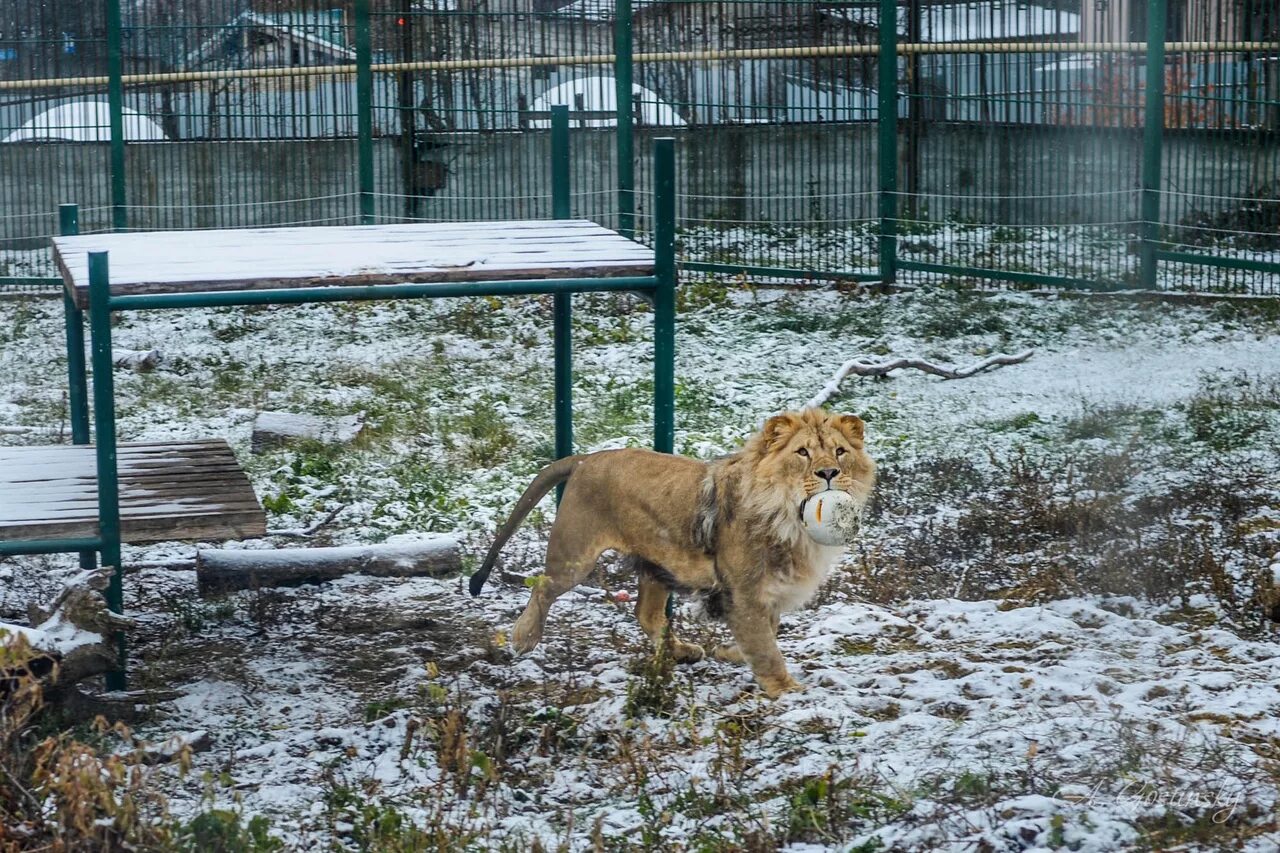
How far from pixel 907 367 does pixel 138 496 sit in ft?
18.4

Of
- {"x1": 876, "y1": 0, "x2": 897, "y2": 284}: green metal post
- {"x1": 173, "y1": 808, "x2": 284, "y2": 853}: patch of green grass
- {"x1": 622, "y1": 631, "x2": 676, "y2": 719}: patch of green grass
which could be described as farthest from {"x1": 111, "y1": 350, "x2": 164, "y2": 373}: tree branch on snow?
{"x1": 173, "y1": 808, "x2": 284, "y2": 853}: patch of green grass

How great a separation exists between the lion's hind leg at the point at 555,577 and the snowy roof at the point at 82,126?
8.63 meters

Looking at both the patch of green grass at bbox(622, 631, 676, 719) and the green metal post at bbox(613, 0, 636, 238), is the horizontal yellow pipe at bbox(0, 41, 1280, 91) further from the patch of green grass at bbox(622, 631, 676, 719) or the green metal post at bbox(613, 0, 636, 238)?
the patch of green grass at bbox(622, 631, 676, 719)

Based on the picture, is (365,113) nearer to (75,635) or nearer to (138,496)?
(138,496)

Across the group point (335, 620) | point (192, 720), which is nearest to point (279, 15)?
point (335, 620)

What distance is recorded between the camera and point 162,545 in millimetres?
7676

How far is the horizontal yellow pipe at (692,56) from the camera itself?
11602mm

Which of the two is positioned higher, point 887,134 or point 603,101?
point 603,101

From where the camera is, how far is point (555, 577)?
5949 mm

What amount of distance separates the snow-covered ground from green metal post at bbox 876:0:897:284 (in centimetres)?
85

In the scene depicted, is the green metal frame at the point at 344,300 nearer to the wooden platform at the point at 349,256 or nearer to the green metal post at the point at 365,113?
the wooden platform at the point at 349,256

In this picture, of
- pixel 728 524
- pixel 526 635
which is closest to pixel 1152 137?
pixel 728 524

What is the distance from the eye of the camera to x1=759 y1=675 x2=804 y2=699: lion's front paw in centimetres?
557

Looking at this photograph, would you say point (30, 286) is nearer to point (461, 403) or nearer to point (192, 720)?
point (461, 403)
